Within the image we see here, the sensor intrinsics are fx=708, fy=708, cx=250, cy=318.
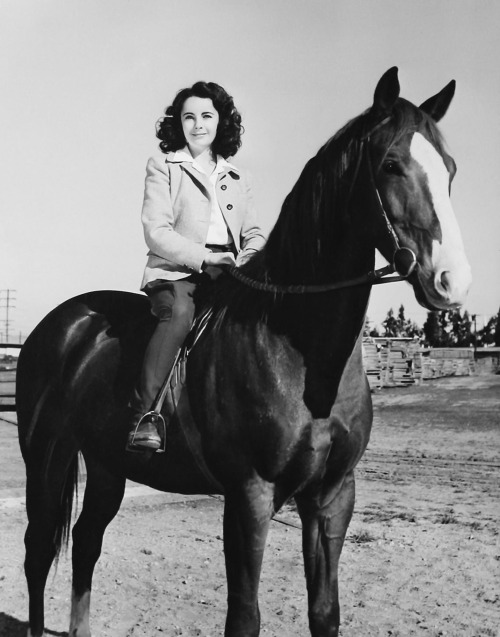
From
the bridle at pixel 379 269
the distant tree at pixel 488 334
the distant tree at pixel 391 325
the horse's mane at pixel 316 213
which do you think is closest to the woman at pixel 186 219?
the horse's mane at pixel 316 213

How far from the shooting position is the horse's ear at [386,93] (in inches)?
95.2

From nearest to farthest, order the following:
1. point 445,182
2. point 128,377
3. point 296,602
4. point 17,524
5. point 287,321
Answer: point 445,182 → point 287,321 → point 128,377 → point 296,602 → point 17,524

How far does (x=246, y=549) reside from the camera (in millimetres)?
2562

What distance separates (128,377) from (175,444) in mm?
478

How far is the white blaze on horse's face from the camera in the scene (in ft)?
7.37

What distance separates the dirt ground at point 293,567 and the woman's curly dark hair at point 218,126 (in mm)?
2693

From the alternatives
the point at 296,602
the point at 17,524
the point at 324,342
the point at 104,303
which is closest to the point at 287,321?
the point at 324,342

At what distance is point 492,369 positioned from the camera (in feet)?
161

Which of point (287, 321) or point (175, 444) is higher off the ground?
point (287, 321)

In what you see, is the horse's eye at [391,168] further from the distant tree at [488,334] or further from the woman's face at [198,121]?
the distant tree at [488,334]

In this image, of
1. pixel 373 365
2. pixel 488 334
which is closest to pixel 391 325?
pixel 488 334

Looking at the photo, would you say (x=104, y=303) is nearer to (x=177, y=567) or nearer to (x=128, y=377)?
(x=128, y=377)

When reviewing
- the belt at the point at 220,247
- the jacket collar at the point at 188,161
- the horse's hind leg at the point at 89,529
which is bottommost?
the horse's hind leg at the point at 89,529

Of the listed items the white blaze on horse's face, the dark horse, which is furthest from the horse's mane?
the white blaze on horse's face
